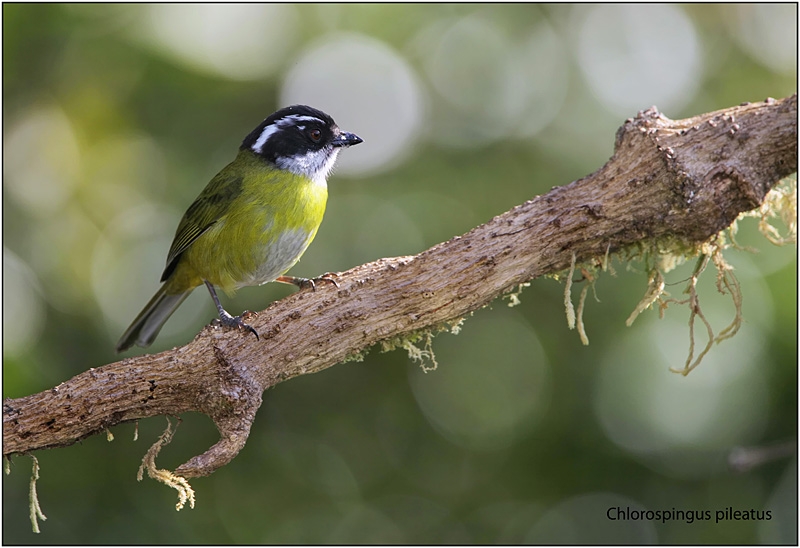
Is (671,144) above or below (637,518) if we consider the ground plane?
above

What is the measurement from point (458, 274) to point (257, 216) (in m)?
1.61

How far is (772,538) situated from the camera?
442 centimetres

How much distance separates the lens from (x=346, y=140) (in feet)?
15.3

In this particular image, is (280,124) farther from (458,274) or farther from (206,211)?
(458,274)

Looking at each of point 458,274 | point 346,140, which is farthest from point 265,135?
point 458,274

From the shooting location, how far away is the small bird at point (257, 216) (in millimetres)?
4250

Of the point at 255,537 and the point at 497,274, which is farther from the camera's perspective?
the point at 255,537

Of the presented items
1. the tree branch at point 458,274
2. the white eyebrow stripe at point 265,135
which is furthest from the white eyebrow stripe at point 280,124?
the tree branch at point 458,274

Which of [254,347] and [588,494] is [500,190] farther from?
[254,347]

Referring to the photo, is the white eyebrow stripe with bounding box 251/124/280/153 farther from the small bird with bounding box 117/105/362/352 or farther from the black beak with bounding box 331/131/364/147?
the black beak with bounding box 331/131/364/147

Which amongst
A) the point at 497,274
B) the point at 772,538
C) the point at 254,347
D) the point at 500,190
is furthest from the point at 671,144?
the point at 772,538

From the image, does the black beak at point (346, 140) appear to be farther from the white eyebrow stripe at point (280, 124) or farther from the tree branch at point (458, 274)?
the tree branch at point (458, 274)

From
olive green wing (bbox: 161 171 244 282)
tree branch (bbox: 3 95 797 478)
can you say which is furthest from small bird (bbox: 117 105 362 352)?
tree branch (bbox: 3 95 797 478)

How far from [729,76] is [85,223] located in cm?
482
